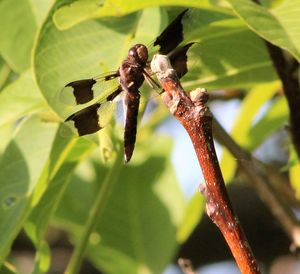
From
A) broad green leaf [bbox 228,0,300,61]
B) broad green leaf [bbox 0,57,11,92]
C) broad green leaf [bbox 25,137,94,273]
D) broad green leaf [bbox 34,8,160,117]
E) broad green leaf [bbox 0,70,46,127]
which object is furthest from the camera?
broad green leaf [bbox 0,57,11,92]

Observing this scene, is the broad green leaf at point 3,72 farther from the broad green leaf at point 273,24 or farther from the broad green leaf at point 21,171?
the broad green leaf at point 273,24

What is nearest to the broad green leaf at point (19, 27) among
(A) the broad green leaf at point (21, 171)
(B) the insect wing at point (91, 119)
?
(A) the broad green leaf at point (21, 171)

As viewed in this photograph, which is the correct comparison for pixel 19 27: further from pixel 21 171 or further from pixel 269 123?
pixel 269 123

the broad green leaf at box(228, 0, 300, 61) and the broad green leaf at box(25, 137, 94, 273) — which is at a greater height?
the broad green leaf at box(228, 0, 300, 61)

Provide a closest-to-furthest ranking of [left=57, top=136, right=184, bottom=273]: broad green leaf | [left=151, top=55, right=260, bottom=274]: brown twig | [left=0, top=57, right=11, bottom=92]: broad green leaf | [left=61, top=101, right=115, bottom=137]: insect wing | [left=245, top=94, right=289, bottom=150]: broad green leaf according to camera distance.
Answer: [left=151, top=55, right=260, bottom=274]: brown twig, [left=61, top=101, right=115, bottom=137]: insect wing, [left=0, top=57, right=11, bottom=92]: broad green leaf, [left=245, top=94, right=289, bottom=150]: broad green leaf, [left=57, top=136, right=184, bottom=273]: broad green leaf

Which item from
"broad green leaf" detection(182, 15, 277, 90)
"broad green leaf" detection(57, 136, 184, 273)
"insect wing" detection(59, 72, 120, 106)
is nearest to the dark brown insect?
"insect wing" detection(59, 72, 120, 106)

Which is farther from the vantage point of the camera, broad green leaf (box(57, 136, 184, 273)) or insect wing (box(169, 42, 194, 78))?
broad green leaf (box(57, 136, 184, 273))

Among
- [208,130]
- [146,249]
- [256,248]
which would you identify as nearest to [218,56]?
[208,130]

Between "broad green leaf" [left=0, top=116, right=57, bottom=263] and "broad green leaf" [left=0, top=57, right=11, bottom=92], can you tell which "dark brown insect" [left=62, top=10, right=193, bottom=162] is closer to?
"broad green leaf" [left=0, top=116, right=57, bottom=263]
